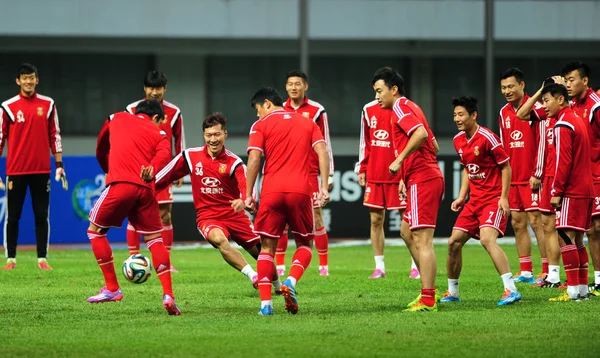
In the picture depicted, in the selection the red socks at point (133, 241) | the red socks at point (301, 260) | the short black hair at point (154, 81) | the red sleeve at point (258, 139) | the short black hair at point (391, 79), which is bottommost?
the red socks at point (133, 241)

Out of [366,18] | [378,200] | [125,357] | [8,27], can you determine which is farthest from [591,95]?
[8,27]

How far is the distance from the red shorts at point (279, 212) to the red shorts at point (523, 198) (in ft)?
14.8

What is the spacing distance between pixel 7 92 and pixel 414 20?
363 inches

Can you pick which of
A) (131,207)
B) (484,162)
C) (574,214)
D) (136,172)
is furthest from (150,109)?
(574,214)

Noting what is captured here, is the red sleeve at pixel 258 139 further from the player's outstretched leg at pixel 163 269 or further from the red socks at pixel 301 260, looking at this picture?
the player's outstretched leg at pixel 163 269

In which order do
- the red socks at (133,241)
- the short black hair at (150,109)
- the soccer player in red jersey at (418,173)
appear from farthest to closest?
the red socks at (133,241)
the short black hair at (150,109)
the soccer player in red jersey at (418,173)

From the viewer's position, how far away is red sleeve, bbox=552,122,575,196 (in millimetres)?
11172

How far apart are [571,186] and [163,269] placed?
4.00m

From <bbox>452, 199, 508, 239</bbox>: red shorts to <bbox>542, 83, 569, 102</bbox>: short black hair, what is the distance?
120 centimetres

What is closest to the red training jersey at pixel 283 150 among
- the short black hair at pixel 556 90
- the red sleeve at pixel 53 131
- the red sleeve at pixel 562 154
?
the red sleeve at pixel 562 154

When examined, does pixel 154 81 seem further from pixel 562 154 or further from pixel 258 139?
pixel 562 154

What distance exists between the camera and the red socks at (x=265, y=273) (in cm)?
1030

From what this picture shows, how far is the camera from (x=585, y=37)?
27125 millimetres

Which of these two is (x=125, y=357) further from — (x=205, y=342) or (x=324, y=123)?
(x=324, y=123)
